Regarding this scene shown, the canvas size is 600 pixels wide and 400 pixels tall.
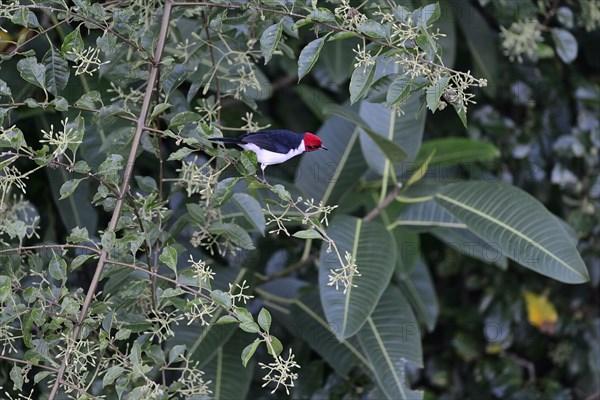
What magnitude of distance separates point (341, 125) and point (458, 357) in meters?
1.08

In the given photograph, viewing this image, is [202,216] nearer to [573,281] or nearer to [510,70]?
[573,281]

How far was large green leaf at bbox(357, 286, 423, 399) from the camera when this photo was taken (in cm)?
208

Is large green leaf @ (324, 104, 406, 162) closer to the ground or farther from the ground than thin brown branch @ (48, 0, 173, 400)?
closer to the ground

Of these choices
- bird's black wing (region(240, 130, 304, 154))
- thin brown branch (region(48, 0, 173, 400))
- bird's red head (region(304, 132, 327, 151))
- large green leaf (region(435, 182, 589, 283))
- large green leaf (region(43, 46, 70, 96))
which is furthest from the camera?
large green leaf (region(435, 182, 589, 283))

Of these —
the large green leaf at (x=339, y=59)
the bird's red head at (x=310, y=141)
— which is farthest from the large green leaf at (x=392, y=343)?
the large green leaf at (x=339, y=59)

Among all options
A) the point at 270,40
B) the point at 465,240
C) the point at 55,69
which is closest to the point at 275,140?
the point at 270,40

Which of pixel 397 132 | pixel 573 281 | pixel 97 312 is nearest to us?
pixel 97 312

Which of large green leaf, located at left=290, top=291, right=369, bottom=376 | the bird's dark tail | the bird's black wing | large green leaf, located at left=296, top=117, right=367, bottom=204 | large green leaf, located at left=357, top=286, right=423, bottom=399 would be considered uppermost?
the bird's dark tail

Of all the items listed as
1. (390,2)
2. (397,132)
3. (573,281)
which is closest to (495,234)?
(573,281)

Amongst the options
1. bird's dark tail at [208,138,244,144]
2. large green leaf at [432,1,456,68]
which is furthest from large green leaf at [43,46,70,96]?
→ large green leaf at [432,1,456,68]

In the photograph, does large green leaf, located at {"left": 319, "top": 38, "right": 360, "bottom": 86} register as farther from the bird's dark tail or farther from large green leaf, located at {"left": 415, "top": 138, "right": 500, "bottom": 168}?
the bird's dark tail

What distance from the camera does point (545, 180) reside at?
3041 millimetres

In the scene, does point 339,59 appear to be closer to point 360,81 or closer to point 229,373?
point 229,373

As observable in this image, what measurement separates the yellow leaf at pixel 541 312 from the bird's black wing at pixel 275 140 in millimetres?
1560
